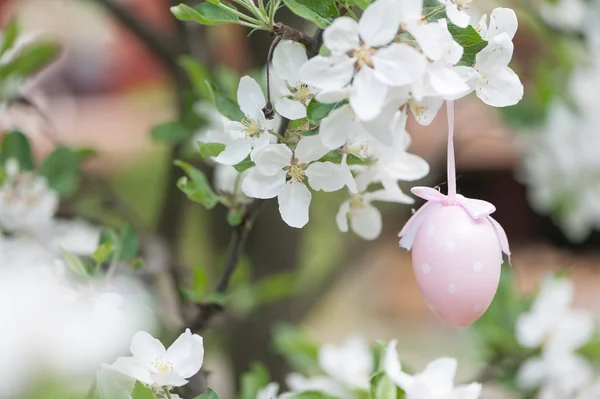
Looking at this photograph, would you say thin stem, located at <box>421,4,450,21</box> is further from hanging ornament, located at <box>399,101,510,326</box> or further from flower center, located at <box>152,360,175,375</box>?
flower center, located at <box>152,360,175,375</box>

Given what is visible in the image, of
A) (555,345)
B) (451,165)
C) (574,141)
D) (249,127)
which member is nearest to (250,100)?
(249,127)

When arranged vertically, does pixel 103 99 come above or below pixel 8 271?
below

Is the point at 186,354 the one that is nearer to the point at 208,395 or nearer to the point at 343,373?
the point at 208,395

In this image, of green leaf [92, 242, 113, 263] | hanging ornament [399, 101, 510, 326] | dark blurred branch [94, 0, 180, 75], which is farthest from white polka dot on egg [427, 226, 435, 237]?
dark blurred branch [94, 0, 180, 75]

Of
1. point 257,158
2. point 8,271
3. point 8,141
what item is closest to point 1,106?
point 8,141

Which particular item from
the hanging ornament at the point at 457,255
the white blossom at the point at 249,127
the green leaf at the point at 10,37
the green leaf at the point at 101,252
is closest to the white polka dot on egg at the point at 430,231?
the hanging ornament at the point at 457,255

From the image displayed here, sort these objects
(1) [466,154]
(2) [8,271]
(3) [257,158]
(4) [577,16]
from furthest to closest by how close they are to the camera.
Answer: (1) [466,154]
(4) [577,16]
(2) [8,271]
(3) [257,158]

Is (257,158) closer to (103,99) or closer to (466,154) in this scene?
(466,154)
